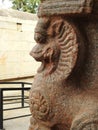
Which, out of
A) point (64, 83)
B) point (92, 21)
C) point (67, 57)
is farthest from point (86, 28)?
point (64, 83)

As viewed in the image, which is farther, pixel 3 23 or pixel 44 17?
pixel 3 23

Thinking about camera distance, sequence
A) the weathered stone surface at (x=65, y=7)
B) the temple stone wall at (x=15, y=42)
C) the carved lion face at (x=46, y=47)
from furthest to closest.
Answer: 1. the temple stone wall at (x=15, y=42)
2. the carved lion face at (x=46, y=47)
3. the weathered stone surface at (x=65, y=7)

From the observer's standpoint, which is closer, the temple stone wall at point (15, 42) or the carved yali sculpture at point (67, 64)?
the carved yali sculpture at point (67, 64)

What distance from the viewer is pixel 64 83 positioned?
1.98 meters

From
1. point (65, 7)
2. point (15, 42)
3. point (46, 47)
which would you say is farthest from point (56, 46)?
point (15, 42)

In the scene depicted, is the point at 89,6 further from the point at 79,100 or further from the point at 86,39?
the point at 79,100

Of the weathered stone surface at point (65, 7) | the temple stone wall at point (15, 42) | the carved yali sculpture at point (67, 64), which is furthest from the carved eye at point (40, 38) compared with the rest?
the temple stone wall at point (15, 42)

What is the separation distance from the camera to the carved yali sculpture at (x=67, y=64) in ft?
6.29

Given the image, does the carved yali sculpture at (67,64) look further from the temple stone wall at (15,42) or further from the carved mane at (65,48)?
the temple stone wall at (15,42)

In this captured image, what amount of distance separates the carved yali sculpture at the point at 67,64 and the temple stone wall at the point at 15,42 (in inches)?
286

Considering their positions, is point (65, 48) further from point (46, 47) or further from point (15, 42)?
point (15, 42)

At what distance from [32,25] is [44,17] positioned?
26.8 ft

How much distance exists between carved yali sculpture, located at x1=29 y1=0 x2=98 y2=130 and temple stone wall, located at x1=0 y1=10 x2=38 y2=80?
726 cm

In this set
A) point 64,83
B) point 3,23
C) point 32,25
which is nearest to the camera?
point 64,83
